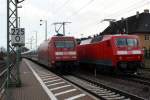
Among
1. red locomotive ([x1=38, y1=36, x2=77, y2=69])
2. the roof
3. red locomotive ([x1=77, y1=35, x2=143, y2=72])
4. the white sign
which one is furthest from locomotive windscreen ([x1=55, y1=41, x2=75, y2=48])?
the roof

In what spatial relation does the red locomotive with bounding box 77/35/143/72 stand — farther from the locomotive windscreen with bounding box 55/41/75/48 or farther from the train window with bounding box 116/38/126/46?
the locomotive windscreen with bounding box 55/41/75/48

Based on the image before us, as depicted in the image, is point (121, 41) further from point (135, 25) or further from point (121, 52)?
point (135, 25)

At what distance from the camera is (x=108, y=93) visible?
59.7 feet

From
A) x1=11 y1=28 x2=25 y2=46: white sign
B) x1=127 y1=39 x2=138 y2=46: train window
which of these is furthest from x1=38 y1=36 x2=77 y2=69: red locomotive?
x1=11 y1=28 x2=25 y2=46: white sign

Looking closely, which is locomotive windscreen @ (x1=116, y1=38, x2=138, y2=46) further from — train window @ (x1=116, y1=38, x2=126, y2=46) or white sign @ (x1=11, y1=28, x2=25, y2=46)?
white sign @ (x1=11, y1=28, x2=25, y2=46)

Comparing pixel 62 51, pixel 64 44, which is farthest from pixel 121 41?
pixel 64 44

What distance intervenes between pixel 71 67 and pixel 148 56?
2371 centimetres

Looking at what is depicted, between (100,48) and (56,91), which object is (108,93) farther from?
(100,48)

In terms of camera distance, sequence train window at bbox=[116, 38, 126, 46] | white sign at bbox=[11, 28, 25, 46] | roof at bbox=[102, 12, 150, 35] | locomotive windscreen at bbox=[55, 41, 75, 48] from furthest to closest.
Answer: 1. roof at bbox=[102, 12, 150, 35]
2. locomotive windscreen at bbox=[55, 41, 75, 48]
3. train window at bbox=[116, 38, 126, 46]
4. white sign at bbox=[11, 28, 25, 46]

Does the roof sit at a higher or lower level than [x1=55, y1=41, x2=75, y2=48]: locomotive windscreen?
higher

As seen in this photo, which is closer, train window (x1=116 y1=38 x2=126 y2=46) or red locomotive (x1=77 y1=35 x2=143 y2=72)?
red locomotive (x1=77 y1=35 x2=143 y2=72)

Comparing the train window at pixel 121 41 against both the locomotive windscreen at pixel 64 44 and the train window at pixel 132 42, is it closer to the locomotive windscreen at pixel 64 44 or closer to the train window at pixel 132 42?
the train window at pixel 132 42

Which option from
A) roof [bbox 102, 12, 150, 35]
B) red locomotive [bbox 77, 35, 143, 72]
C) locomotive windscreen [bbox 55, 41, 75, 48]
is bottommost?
red locomotive [bbox 77, 35, 143, 72]

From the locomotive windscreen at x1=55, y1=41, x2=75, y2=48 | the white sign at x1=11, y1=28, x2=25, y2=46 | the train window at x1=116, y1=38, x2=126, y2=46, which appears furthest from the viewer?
the locomotive windscreen at x1=55, y1=41, x2=75, y2=48
